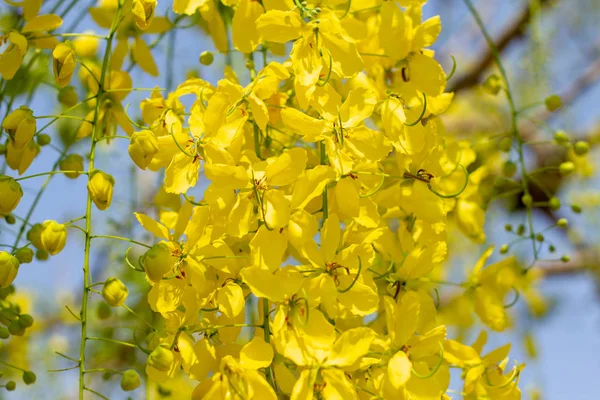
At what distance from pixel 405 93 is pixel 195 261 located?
0.27m

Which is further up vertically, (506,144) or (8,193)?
(8,193)

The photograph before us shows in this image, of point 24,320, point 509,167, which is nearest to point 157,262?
point 24,320

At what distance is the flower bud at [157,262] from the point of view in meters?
0.60

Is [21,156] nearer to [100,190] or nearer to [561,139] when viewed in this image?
[100,190]

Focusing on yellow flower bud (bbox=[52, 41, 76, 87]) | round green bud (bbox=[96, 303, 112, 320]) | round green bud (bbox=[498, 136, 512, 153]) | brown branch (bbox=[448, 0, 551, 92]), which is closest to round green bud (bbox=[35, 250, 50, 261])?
round green bud (bbox=[96, 303, 112, 320])

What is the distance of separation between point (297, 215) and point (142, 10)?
9.5 inches

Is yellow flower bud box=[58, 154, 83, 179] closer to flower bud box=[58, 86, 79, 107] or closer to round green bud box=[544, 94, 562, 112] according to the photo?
flower bud box=[58, 86, 79, 107]

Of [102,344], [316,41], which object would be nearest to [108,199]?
[316,41]

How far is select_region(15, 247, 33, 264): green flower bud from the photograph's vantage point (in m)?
0.65

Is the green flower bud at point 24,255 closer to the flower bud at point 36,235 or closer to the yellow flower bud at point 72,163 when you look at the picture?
the flower bud at point 36,235

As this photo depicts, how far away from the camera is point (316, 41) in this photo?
2.10 ft

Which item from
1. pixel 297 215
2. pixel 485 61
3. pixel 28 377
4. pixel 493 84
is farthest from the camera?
pixel 485 61

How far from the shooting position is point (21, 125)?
0.65 meters

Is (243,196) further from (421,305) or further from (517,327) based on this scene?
(517,327)
